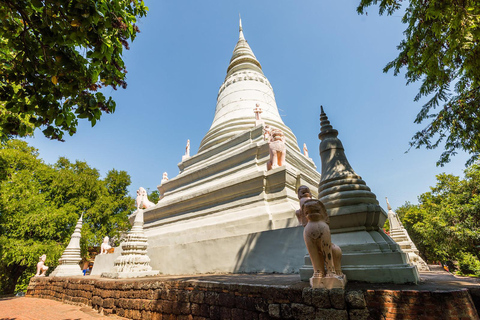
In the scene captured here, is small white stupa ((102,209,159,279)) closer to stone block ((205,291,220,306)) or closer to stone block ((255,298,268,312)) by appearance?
stone block ((205,291,220,306))

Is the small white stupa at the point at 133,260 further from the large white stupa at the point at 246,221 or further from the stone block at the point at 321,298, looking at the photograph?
the stone block at the point at 321,298

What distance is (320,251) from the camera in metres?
2.69

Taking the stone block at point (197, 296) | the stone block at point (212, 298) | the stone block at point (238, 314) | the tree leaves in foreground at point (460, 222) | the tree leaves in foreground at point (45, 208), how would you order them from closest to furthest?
the stone block at point (238, 314) < the stone block at point (212, 298) < the stone block at point (197, 296) < the tree leaves in foreground at point (45, 208) < the tree leaves in foreground at point (460, 222)

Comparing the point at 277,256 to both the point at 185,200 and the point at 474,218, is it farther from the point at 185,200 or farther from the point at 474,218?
the point at 474,218

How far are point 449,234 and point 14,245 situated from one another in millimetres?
24401

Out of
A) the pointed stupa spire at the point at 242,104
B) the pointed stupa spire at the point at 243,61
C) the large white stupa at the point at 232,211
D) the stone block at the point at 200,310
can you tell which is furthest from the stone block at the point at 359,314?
the pointed stupa spire at the point at 243,61

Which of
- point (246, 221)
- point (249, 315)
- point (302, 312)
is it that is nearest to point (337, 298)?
point (302, 312)

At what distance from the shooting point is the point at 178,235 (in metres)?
8.53

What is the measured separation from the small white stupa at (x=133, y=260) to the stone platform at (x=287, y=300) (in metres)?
0.89

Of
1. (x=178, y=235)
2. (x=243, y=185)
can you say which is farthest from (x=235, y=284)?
(x=178, y=235)

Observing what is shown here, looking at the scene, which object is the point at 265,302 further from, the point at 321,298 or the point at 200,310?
the point at 200,310

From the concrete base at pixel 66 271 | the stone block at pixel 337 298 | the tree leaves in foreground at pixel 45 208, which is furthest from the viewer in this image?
the tree leaves in foreground at pixel 45 208

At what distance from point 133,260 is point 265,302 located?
4.92 m

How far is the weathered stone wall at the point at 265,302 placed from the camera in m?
2.08
